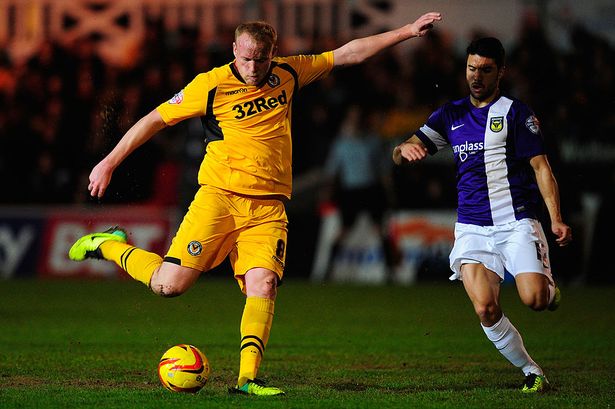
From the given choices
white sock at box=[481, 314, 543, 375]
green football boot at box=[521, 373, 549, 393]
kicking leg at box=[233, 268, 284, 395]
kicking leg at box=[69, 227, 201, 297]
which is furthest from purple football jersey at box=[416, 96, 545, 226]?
kicking leg at box=[69, 227, 201, 297]

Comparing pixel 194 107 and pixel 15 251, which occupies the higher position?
pixel 194 107

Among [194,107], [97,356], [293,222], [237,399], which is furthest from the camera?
[293,222]

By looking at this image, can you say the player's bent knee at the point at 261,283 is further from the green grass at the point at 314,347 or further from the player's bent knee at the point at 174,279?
the green grass at the point at 314,347

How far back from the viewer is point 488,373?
331 inches

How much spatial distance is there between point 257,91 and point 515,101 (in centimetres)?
168

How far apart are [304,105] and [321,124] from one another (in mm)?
415

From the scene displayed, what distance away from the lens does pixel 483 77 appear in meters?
7.59

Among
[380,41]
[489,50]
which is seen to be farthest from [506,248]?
[380,41]

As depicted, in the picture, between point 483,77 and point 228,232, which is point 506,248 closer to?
point 483,77

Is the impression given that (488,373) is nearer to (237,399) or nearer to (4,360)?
(237,399)

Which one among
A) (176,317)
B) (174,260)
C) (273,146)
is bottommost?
(176,317)

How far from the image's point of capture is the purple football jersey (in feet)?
24.9

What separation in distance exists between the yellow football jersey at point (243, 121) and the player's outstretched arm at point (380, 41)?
1.22 ft

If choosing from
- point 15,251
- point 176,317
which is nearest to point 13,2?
point 15,251
